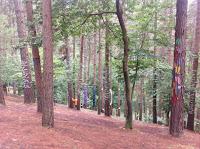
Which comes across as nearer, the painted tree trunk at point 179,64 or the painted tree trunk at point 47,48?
the painted tree trunk at point 47,48

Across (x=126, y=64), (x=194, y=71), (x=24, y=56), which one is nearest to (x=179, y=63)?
(x=126, y=64)

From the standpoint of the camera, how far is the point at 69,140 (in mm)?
9500

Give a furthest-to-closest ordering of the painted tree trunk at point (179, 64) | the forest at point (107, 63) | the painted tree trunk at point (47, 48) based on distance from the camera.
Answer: the painted tree trunk at point (179, 64)
the painted tree trunk at point (47, 48)
the forest at point (107, 63)

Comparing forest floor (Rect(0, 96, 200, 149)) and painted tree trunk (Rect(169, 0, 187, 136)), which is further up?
painted tree trunk (Rect(169, 0, 187, 136))

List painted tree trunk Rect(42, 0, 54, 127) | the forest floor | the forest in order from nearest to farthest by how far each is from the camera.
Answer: the forest floor
the forest
painted tree trunk Rect(42, 0, 54, 127)

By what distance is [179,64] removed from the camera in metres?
12.8

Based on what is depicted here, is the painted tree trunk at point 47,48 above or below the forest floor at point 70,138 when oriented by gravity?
above

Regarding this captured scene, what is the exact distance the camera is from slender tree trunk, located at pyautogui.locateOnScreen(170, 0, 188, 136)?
1256 centimetres

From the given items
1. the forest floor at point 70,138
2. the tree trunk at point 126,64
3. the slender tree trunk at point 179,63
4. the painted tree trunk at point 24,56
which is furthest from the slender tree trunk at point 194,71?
the painted tree trunk at point 24,56

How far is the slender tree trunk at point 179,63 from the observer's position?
41.2 ft

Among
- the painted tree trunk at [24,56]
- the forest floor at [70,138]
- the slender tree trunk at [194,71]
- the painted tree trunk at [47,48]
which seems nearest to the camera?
the forest floor at [70,138]

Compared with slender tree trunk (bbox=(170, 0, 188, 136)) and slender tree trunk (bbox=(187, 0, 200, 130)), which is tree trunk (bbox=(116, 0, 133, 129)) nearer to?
slender tree trunk (bbox=(170, 0, 188, 136))

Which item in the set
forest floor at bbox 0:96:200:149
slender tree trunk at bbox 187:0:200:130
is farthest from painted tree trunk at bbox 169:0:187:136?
slender tree trunk at bbox 187:0:200:130

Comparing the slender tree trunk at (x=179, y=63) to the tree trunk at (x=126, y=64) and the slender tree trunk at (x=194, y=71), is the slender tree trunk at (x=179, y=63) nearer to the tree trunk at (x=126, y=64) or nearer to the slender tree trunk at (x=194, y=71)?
the tree trunk at (x=126, y=64)
